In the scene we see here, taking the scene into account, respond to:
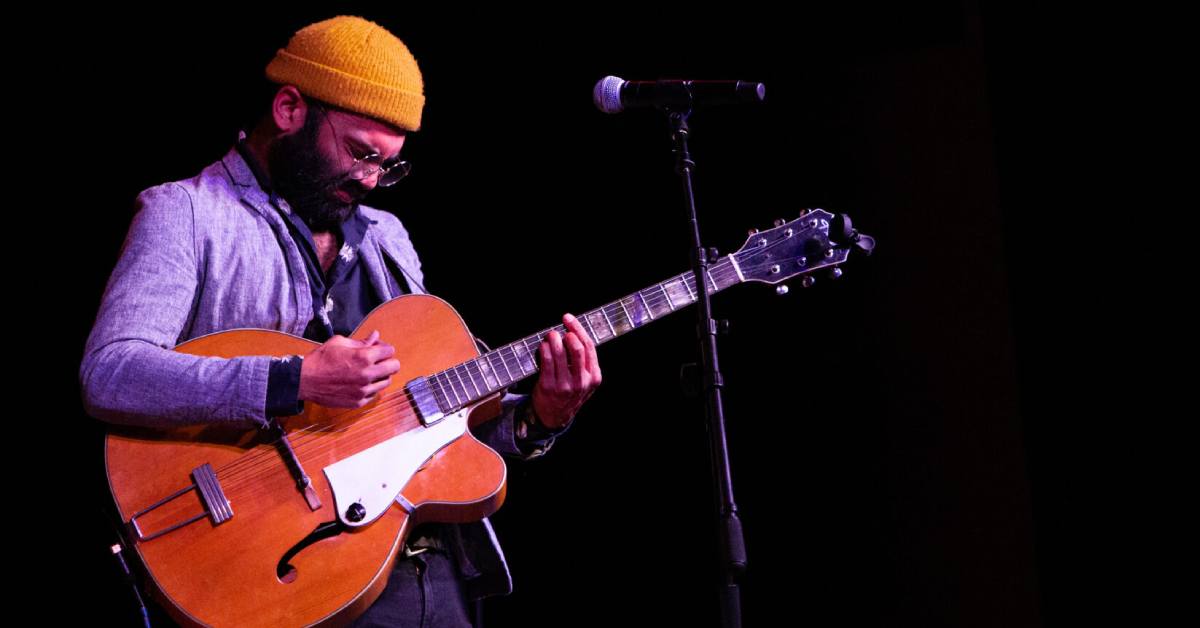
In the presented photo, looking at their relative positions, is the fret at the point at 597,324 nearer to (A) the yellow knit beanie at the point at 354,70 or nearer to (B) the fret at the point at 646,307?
(B) the fret at the point at 646,307

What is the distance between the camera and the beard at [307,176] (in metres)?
2.54

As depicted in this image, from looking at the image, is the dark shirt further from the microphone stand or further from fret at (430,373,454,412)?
the microphone stand

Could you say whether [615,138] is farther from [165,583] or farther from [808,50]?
[165,583]

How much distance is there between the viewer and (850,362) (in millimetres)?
3521

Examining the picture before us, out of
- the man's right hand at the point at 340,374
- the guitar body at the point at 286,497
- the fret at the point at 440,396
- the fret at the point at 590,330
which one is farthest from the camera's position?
the fret at the point at 590,330

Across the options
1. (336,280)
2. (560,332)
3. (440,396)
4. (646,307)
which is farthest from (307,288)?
(646,307)

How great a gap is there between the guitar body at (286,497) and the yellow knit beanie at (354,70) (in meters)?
0.57

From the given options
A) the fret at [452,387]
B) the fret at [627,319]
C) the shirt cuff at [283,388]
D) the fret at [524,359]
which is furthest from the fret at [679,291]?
the shirt cuff at [283,388]

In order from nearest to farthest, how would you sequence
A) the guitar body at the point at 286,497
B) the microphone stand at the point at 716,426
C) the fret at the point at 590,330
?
the microphone stand at the point at 716,426, the guitar body at the point at 286,497, the fret at the point at 590,330

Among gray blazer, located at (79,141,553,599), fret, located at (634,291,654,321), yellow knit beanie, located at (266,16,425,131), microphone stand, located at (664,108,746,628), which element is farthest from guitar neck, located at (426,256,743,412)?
yellow knit beanie, located at (266,16,425,131)

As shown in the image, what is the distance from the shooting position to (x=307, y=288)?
2422 mm

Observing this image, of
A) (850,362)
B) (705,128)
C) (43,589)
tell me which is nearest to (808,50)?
(705,128)

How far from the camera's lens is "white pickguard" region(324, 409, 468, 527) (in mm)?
2176

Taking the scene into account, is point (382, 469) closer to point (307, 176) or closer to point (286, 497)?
point (286, 497)
